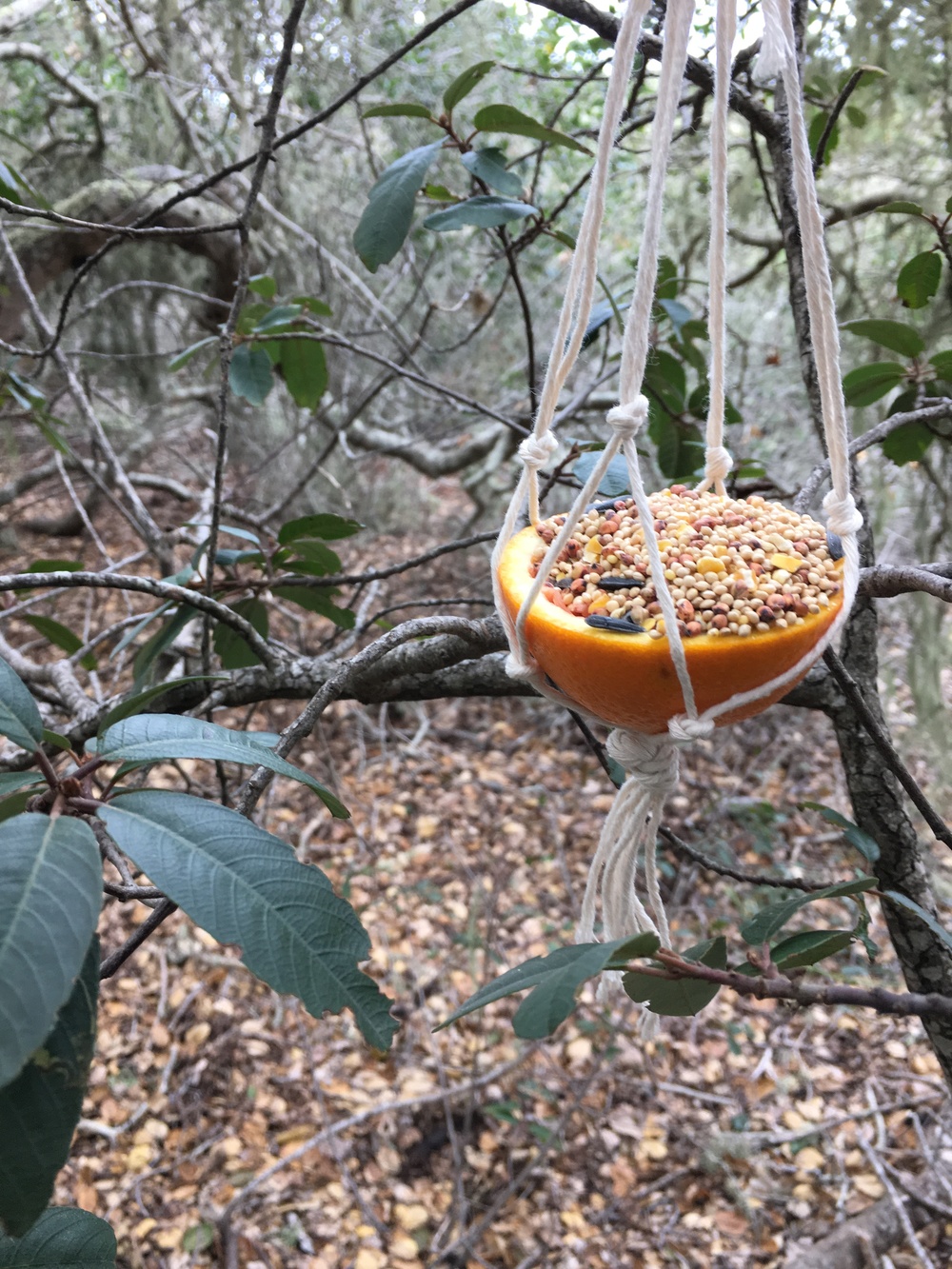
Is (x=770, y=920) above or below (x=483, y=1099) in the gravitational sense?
above

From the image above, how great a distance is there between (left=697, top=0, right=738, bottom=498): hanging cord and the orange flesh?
172 mm

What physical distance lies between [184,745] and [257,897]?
0.11 metres

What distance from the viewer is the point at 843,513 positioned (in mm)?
531

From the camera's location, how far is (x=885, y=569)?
25.1 inches

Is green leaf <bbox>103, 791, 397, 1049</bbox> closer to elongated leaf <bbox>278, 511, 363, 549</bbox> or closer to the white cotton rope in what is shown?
the white cotton rope

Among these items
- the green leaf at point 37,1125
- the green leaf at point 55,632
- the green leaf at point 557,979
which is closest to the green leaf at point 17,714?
the green leaf at point 37,1125

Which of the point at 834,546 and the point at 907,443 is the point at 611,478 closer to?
the point at 834,546

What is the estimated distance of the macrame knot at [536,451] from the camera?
20.4 inches

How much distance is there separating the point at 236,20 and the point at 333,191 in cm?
80

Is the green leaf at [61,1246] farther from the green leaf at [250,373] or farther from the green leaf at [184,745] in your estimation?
the green leaf at [250,373]

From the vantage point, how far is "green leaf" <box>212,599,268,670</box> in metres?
0.96

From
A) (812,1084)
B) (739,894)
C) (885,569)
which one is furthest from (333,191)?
(812,1084)

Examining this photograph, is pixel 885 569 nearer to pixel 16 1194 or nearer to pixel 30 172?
pixel 16 1194

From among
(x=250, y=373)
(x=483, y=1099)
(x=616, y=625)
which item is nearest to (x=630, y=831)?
(x=616, y=625)
